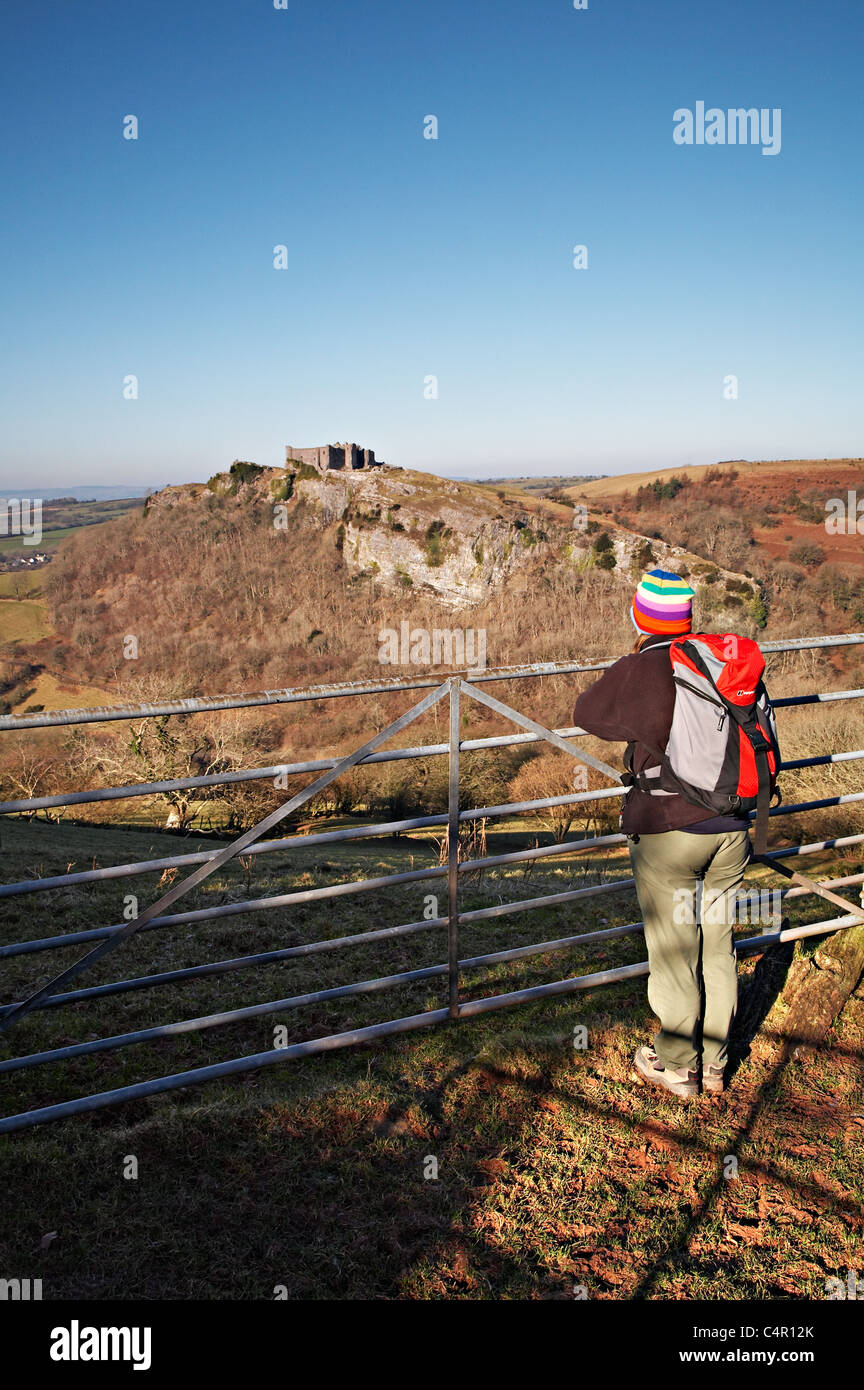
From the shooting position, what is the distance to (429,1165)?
2822mm

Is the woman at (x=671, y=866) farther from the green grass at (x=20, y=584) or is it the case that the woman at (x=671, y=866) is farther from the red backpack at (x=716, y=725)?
the green grass at (x=20, y=584)

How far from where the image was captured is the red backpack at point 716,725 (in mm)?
2850

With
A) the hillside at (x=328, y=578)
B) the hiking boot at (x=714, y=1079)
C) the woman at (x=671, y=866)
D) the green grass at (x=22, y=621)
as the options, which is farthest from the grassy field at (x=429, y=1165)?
the green grass at (x=22, y=621)

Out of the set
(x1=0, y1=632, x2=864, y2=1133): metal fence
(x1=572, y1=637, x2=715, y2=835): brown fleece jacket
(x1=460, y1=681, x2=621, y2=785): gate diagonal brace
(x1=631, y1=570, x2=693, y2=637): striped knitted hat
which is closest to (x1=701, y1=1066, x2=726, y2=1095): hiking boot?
(x1=0, y1=632, x2=864, y2=1133): metal fence

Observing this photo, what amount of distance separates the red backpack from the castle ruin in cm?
9869

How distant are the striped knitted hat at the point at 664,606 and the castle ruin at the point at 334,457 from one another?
98473mm

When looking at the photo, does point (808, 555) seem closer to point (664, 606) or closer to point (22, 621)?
point (664, 606)

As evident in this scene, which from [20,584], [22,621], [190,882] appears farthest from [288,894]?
[20,584]

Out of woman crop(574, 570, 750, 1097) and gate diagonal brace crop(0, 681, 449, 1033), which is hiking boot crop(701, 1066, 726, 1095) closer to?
woman crop(574, 570, 750, 1097)

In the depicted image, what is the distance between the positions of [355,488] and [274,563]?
1401cm

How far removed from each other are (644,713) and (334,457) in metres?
101

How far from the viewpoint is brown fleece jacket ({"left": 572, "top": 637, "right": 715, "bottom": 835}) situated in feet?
9.42
